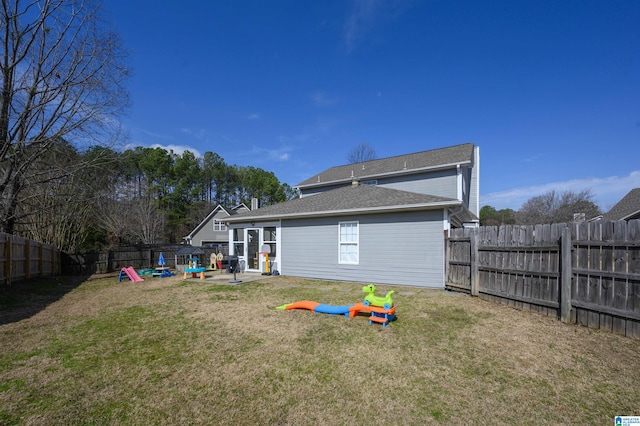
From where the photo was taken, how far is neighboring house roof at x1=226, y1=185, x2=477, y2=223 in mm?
8844

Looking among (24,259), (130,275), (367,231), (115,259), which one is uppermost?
(367,231)

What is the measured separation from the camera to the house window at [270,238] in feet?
41.4

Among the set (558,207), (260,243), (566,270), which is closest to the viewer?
(566,270)

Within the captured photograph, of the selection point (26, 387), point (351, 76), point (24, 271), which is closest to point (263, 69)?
point (351, 76)

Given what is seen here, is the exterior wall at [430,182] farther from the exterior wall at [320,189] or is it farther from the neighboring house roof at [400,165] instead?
the exterior wall at [320,189]

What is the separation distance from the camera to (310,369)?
Answer: 348 cm

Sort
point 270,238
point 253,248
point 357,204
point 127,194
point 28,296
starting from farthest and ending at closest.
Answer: point 127,194 → point 253,248 → point 270,238 → point 357,204 → point 28,296

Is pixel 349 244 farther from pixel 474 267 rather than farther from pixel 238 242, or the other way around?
pixel 238 242

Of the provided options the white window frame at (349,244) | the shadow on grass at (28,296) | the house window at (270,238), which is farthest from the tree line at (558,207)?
the shadow on grass at (28,296)

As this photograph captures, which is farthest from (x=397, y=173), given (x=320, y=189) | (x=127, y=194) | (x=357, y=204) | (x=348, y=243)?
(x=127, y=194)

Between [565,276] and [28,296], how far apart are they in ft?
44.8

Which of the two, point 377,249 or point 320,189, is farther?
point 320,189

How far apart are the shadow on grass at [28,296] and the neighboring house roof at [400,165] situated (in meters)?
13.6

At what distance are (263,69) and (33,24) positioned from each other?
8400 mm
